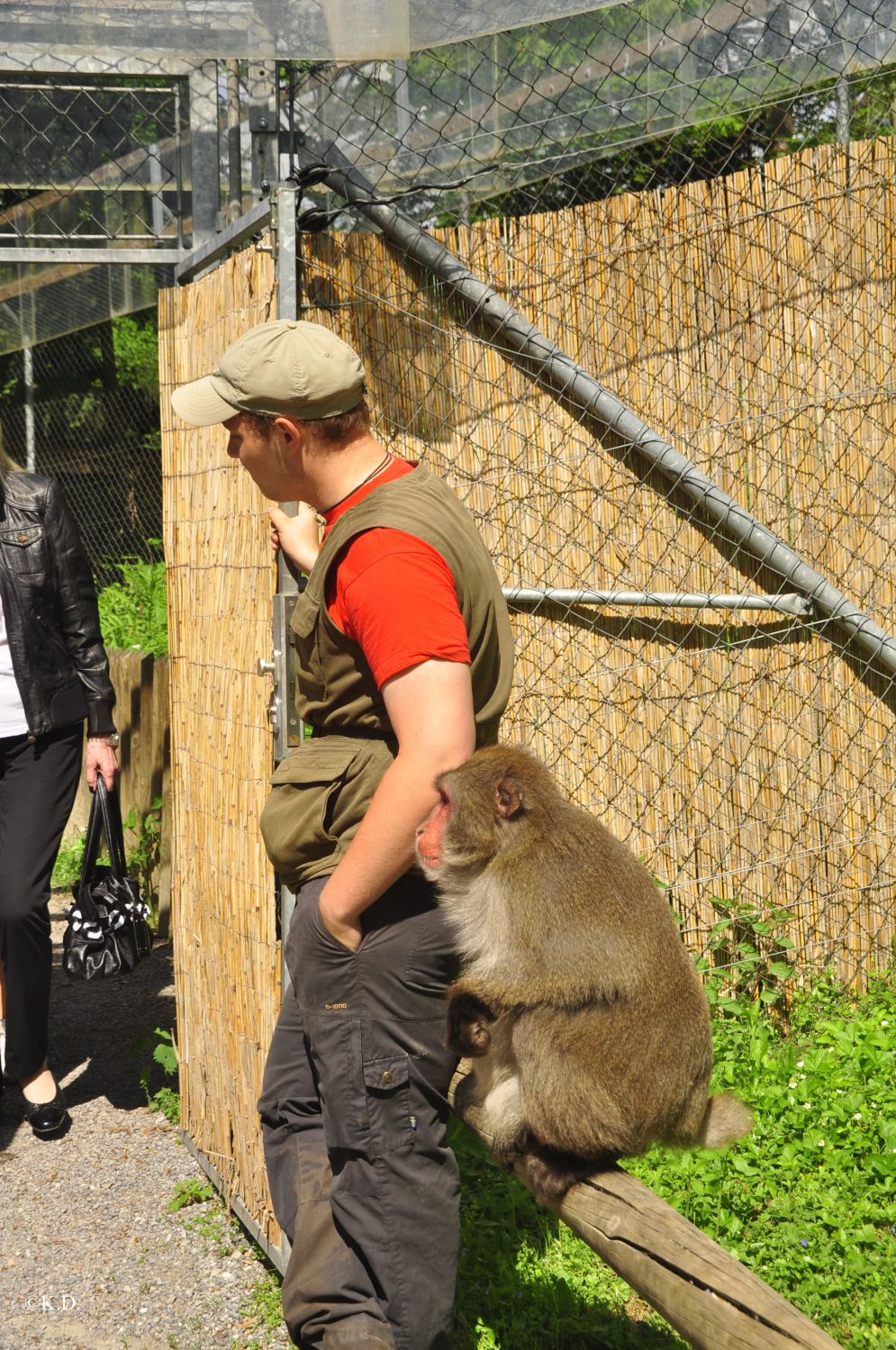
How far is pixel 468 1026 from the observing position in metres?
2.72

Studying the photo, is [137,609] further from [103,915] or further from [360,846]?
[360,846]

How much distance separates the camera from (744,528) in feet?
16.5

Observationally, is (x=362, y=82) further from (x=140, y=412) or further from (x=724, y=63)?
(x=140, y=412)

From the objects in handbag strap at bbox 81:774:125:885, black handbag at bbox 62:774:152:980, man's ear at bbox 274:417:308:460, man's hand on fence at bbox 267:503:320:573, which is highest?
man's ear at bbox 274:417:308:460

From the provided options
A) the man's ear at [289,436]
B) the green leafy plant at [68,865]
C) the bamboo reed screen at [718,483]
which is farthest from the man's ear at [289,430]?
the green leafy plant at [68,865]

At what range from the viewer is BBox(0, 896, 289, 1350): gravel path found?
150 inches

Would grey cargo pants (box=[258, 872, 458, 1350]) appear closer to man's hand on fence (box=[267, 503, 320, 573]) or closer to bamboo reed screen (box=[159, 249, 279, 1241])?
man's hand on fence (box=[267, 503, 320, 573])

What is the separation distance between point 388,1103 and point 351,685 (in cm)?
85

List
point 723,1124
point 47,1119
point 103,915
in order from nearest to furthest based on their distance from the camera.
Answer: point 723,1124, point 103,915, point 47,1119

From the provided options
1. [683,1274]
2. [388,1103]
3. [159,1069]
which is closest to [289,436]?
[388,1103]

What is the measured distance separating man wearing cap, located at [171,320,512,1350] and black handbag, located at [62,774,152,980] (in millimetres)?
2202

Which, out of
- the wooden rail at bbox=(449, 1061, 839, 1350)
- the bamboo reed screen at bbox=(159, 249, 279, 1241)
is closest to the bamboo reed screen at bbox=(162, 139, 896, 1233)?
the bamboo reed screen at bbox=(159, 249, 279, 1241)

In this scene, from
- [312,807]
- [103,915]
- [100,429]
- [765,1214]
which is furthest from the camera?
[100,429]

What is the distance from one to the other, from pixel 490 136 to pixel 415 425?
1.07 metres
